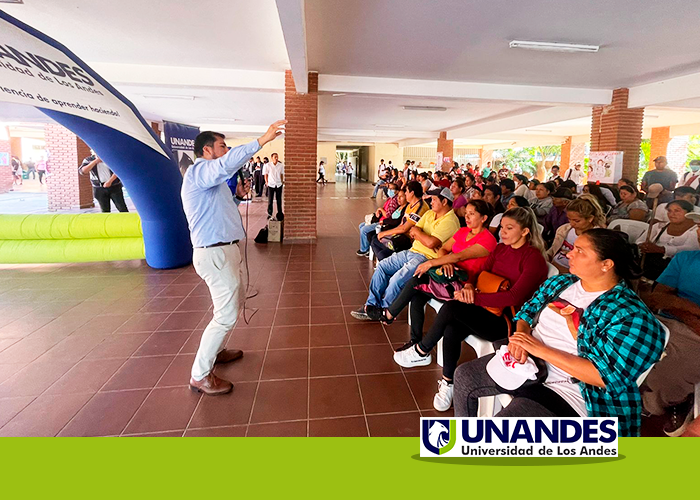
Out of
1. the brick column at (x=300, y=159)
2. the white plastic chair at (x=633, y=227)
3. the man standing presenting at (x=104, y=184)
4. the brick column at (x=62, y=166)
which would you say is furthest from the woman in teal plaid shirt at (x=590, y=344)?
the brick column at (x=62, y=166)

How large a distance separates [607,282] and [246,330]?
279 cm

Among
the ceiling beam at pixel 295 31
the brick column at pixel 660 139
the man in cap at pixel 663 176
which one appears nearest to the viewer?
the ceiling beam at pixel 295 31

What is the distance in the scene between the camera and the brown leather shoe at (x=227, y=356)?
2.99 metres

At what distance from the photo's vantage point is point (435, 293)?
3.00 meters

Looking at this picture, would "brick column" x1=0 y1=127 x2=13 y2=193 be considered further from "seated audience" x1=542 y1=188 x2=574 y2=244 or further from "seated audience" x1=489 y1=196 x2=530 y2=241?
"seated audience" x1=542 y1=188 x2=574 y2=244

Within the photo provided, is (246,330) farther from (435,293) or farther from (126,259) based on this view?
(126,259)

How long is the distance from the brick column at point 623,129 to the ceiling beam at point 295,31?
643cm

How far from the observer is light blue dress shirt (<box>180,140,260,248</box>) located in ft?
7.74

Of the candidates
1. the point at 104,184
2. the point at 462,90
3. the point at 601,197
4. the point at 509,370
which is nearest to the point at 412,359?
the point at 509,370

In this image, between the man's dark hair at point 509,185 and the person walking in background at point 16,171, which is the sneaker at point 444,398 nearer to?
the man's dark hair at point 509,185

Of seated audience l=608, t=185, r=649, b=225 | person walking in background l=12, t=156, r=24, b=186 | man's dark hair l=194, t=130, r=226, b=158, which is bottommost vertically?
seated audience l=608, t=185, r=649, b=225

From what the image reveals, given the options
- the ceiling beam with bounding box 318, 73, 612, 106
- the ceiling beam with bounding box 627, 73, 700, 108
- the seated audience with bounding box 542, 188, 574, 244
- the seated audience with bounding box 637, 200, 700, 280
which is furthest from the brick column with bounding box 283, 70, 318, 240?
the ceiling beam with bounding box 627, 73, 700, 108

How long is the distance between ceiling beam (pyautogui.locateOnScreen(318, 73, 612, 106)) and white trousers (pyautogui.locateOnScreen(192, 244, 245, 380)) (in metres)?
5.67

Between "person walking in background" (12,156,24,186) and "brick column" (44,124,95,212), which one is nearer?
"brick column" (44,124,95,212)
